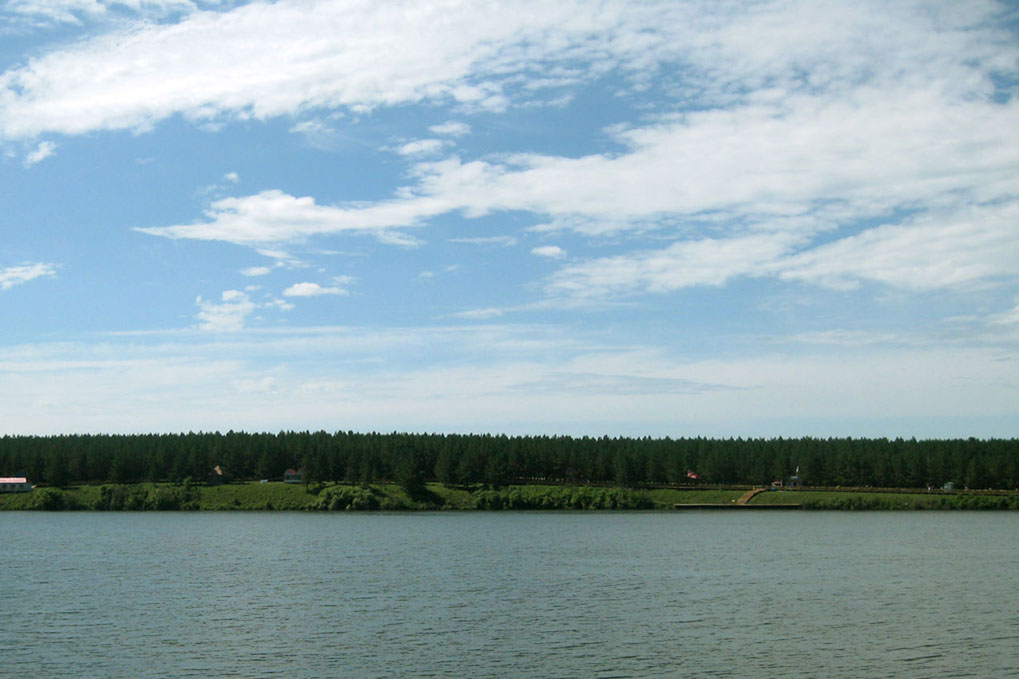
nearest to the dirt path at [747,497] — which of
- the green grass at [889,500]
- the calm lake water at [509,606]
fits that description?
the green grass at [889,500]

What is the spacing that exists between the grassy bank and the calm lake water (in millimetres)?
70221

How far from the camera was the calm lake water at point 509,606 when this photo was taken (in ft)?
142

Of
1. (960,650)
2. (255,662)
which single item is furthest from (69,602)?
(960,650)

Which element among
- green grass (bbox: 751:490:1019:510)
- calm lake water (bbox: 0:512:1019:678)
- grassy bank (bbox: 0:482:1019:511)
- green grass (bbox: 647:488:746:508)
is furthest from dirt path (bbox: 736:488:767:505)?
calm lake water (bbox: 0:512:1019:678)

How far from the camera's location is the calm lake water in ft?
142

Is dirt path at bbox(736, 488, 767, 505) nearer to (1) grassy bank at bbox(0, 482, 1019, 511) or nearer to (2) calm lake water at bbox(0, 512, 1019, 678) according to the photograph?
(1) grassy bank at bbox(0, 482, 1019, 511)

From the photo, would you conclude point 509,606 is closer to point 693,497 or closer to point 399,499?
point 399,499

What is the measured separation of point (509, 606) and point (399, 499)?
420 feet

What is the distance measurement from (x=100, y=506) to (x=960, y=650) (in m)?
170

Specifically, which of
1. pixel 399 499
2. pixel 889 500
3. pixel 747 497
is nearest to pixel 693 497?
pixel 747 497

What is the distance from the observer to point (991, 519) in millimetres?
145250

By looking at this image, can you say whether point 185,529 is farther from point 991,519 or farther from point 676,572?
point 991,519

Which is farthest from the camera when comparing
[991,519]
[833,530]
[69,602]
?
[991,519]

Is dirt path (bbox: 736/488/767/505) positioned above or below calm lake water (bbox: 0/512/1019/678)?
above
